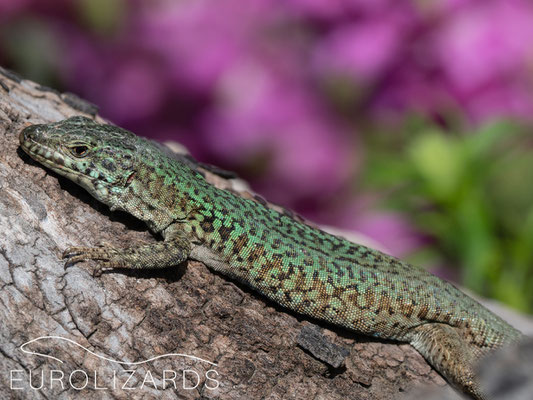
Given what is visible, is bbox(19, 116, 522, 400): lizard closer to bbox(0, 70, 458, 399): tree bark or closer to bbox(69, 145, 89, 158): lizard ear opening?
bbox(69, 145, 89, 158): lizard ear opening

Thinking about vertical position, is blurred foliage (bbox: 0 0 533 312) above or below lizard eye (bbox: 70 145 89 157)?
above

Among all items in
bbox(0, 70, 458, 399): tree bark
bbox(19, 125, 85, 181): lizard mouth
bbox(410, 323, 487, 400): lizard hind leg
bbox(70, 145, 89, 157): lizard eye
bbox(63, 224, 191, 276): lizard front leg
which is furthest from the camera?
bbox(410, 323, 487, 400): lizard hind leg

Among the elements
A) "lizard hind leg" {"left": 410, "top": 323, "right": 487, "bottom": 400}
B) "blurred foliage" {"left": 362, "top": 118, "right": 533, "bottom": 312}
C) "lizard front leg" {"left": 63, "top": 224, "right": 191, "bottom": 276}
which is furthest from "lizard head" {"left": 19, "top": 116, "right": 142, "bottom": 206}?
"blurred foliage" {"left": 362, "top": 118, "right": 533, "bottom": 312}

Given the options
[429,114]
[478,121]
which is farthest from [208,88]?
[478,121]

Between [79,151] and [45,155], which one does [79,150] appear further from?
[45,155]

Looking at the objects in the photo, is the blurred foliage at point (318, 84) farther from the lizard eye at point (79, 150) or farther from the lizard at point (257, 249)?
the lizard eye at point (79, 150)

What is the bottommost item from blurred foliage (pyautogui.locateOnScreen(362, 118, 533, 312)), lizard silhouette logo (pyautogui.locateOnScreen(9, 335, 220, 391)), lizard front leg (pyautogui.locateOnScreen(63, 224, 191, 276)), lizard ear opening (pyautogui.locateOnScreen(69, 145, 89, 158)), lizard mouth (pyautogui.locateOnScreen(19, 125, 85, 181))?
lizard silhouette logo (pyautogui.locateOnScreen(9, 335, 220, 391))

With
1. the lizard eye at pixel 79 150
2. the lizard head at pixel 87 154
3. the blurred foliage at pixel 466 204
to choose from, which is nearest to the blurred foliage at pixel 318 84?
the blurred foliage at pixel 466 204

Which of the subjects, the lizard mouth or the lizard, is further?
the lizard
